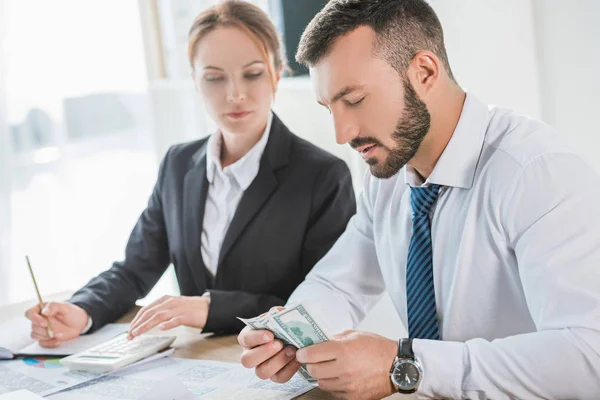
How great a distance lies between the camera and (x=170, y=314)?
6.48ft

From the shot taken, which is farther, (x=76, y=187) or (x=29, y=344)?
(x=76, y=187)

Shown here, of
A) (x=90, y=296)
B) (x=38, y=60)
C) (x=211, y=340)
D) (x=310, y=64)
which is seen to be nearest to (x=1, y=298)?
(x=38, y=60)

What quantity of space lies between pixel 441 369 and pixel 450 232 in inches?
12.9

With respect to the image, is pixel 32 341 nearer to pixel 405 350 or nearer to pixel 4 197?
pixel 405 350

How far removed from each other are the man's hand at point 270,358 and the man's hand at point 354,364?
90 millimetres

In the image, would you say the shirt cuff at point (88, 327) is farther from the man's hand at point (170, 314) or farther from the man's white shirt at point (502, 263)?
the man's white shirt at point (502, 263)

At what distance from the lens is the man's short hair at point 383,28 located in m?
Answer: 1.63

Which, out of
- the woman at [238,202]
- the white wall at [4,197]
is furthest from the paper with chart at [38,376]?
the white wall at [4,197]

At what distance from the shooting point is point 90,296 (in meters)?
2.22

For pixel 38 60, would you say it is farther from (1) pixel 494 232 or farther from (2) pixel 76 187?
(1) pixel 494 232

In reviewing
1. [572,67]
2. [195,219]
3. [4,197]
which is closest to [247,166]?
[195,219]

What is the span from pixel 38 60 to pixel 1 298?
118 centimetres

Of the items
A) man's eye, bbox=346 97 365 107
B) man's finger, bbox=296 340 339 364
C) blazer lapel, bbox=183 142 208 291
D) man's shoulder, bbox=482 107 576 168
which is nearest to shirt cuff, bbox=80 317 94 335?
blazer lapel, bbox=183 142 208 291

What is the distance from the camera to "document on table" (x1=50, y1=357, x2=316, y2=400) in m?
1.58
